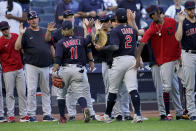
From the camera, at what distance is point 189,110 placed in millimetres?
9977

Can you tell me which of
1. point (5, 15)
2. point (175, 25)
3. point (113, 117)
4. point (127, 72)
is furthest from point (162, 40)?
point (5, 15)

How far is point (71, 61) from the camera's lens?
1005cm

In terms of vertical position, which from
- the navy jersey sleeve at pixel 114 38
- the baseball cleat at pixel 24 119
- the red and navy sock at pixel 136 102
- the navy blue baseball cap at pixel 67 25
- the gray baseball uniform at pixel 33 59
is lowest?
the baseball cleat at pixel 24 119

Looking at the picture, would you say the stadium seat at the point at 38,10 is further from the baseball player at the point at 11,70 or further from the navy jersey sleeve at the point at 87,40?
the navy jersey sleeve at the point at 87,40

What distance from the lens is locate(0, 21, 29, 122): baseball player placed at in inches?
452

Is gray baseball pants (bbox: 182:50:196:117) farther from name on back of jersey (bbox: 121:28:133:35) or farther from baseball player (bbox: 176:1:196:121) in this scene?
name on back of jersey (bbox: 121:28:133:35)

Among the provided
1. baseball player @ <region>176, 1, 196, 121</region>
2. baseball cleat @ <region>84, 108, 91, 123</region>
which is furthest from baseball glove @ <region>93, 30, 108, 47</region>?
baseball player @ <region>176, 1, 196, 121</region>

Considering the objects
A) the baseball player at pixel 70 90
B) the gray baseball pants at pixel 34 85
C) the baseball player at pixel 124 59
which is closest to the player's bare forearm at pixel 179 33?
the baseball player at pixel 124 59

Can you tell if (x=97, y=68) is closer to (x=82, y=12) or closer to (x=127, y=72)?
(x=82, y=12)

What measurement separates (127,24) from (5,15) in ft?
14.0

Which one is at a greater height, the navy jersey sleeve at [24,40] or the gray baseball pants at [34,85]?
the navy jersey sleeve at [24,40]

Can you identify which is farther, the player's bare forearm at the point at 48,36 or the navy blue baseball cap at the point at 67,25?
the player's bare forearm at the point at 48,36

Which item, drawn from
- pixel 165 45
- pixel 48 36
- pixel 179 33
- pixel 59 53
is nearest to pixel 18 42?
pixel 48 36

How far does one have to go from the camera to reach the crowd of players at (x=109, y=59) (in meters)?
9.57
